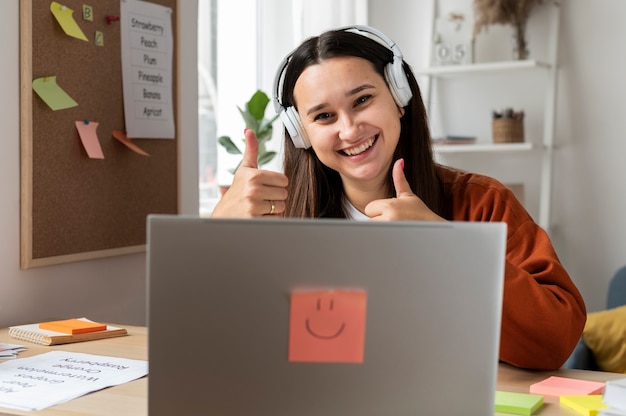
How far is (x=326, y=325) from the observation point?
82 centimetres

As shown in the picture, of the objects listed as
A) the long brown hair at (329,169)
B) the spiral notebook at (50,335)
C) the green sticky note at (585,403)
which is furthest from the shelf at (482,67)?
the green sticky note at (585,403)

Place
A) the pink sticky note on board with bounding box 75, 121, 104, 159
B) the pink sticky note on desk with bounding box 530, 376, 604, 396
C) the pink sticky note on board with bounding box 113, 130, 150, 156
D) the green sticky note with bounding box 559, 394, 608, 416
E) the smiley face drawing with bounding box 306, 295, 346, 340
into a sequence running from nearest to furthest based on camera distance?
the smiley face drawing with bounding box 306, 295, 346, 340 < the green sticky note with bounding box 559, 394, 608, 416 < the pink sticky note on desk with bounding box 530, 376, 604, 396 < the pink sticky note on board with bounding box 75, 121, 104, 159 < the pink sticky note on board with bounding box 113, 130, 150, 156

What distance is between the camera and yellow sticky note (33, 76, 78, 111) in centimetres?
179

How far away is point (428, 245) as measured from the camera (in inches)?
32.5

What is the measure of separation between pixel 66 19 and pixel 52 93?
0.17m

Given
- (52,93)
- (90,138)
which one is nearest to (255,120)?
(90,138)

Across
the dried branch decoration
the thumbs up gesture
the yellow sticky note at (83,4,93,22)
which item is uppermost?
the dried branch decoration

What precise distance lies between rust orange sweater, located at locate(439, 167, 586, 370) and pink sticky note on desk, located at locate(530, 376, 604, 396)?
0.07 metres

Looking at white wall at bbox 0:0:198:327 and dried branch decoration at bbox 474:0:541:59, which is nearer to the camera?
white wall at bbox 0:0:198:327

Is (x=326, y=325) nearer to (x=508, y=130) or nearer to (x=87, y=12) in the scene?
(x=87, y=12)

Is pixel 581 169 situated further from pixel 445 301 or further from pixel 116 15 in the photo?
pixel 445 301

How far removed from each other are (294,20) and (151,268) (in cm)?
271

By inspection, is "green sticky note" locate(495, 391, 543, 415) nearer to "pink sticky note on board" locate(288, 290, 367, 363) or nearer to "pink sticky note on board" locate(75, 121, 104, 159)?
"pink sticky note on board" locate(288, 290, 367, 363)

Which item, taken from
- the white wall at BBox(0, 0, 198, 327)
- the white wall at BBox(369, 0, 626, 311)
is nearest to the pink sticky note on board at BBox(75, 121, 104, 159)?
the white wall at BBox(0, 0, 198, 327)
